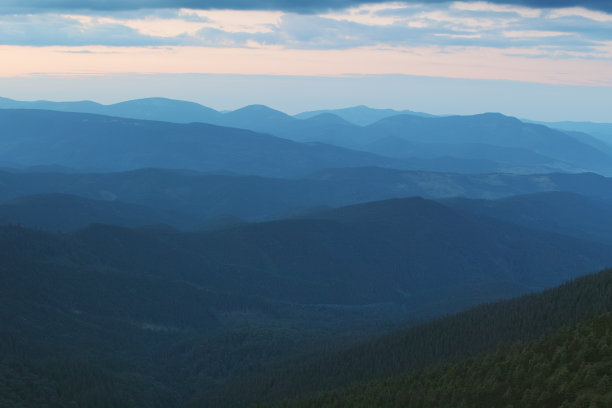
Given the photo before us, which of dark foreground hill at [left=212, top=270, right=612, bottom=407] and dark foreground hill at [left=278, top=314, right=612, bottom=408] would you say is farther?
dark foreground hill at [left=212, top=270, right=612, bottom=407]

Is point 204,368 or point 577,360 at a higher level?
point 577,360

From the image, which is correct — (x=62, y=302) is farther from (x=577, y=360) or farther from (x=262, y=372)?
(x=577, y=360)

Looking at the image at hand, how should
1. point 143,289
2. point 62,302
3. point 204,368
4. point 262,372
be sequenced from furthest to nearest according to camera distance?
point 143,289
point 62,302
point 204,368
point 262,372

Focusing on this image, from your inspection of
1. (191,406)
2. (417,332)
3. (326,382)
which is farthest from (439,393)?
(191,406)

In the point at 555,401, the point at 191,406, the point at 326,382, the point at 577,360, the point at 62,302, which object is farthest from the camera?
the point at 62,302

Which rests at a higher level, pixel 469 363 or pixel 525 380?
pixel 525 380

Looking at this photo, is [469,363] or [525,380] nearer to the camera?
[525,380]

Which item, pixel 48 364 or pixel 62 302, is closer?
pixel 48 364

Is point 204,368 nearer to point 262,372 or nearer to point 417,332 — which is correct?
point 262,372

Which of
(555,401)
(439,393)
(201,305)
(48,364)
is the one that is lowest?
(201,305)

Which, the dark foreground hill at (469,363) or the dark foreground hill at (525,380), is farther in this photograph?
the dark foreground hill at (469,363)

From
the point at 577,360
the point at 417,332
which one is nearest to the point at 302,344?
the point at 417,332
